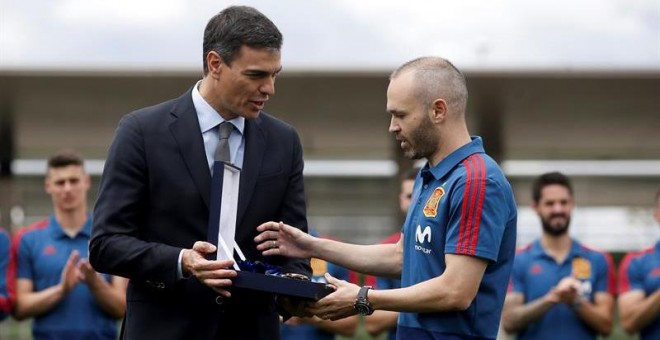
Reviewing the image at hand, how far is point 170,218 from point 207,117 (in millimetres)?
414

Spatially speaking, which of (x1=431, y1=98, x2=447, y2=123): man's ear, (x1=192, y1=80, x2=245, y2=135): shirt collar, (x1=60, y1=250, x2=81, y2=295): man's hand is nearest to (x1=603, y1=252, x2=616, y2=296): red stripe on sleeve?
(x1=60, y1=250, x2=81, y2=295): man's hand

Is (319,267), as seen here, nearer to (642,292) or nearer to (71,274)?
(71,274)

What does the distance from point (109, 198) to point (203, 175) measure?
1.14 ft

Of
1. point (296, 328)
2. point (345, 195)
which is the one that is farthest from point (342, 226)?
point (296, 328)

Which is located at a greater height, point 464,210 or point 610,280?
point 464,210

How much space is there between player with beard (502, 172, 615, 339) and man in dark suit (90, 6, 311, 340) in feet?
13.6

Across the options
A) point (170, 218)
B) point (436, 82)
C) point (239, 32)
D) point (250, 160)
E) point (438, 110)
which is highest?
point (239, 32)

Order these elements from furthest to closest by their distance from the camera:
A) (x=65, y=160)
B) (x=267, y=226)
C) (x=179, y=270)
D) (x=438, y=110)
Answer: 1. (x=65, y=160)
2. (x=438, y=110)
3. (x=267, y=226)
4. (x=179, y=270)

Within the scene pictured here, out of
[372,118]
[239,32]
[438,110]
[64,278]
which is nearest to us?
[239,32]

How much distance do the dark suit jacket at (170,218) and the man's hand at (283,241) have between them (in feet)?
0.14

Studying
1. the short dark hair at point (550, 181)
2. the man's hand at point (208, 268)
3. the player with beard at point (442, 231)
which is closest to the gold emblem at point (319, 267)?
the short dark hair at point (550, 181)

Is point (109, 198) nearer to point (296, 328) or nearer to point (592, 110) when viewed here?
point (296, 328)

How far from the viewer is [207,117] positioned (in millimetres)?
4684

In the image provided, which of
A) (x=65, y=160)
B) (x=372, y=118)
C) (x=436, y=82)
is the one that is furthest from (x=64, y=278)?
(x=372, y=118)
